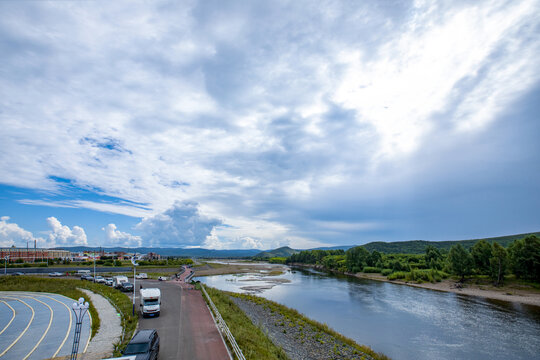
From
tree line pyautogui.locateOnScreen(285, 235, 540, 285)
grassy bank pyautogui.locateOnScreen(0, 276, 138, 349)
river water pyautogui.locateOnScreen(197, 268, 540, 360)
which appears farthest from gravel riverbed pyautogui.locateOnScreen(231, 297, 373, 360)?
tree line pyautogui.locateOnScreen(285, 235, 540, 285)

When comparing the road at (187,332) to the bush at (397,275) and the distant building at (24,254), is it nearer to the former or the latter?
the bush at (397,275)

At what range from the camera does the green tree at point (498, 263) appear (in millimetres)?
66062

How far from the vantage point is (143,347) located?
1559 cm

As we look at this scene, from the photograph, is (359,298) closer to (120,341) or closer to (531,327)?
(531,327)

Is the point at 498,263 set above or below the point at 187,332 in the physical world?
below

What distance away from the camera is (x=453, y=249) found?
8144 cm

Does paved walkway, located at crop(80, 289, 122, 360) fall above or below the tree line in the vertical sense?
above

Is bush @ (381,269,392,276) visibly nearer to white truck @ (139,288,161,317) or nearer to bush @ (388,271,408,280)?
bush @ (388,271,408,280)

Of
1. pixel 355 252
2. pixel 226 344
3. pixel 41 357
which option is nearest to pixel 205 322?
pixel 226 344

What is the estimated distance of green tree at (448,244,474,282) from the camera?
76938 mm

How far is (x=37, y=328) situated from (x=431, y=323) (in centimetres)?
4797

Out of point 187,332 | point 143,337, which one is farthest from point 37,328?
point 143,337

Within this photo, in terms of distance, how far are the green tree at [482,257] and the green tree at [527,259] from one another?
7.42 metres

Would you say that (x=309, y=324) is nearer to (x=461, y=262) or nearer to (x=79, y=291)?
(x=79, y=291)
